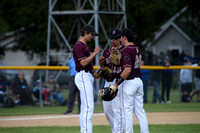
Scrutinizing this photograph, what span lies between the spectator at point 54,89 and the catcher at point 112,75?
353 inches

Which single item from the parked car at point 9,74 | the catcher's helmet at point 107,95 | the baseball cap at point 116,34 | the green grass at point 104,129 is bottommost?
the green grass at point 104,129

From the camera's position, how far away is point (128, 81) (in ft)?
27.0

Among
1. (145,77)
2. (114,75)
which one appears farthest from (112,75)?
(145,77)

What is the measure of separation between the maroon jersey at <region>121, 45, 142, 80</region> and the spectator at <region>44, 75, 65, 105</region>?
9.91 m

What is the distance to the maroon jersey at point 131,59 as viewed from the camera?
26.3 feet

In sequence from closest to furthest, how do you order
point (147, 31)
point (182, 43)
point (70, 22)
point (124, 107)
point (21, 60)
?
point (124, 107) < point (70, 22) < point (147, 31) < point (182, 43) < point (21, 60)

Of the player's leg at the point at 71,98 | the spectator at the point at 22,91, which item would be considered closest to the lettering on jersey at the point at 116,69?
the player's leg at the point at 71,98

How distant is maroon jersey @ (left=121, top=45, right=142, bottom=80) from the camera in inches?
315

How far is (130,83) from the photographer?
822 centimetres

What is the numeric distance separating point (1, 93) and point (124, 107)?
10.1 m

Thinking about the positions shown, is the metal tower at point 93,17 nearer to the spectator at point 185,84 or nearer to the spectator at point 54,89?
the spectator at point 54,89

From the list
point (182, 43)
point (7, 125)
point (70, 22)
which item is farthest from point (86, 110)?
point (182, 43)

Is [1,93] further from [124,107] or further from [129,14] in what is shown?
[129,14]

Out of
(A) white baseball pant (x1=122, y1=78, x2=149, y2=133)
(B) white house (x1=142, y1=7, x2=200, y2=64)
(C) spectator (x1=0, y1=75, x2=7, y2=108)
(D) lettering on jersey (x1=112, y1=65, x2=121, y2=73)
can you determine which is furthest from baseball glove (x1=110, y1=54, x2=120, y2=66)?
(B) white house (x1=142, y1=7, x2=200, y2=64)
